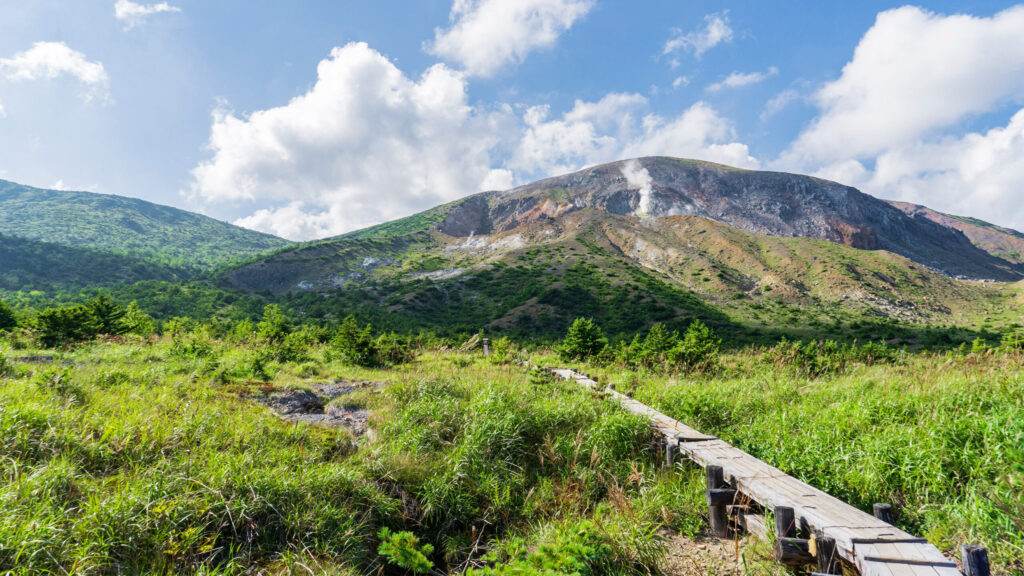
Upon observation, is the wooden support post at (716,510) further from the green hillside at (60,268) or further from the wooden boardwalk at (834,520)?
the green hillside at (60,268)

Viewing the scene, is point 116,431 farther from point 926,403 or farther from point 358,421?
point 926,403

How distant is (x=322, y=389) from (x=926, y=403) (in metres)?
10.6

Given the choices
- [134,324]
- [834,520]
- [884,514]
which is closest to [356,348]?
[134,324]

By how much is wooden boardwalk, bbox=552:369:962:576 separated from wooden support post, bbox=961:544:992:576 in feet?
0.39

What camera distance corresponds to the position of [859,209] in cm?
14662

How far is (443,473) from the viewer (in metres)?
4.73

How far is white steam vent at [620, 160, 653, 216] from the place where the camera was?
156 m

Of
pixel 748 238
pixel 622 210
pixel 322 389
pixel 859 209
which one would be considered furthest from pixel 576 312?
pixel 859 209

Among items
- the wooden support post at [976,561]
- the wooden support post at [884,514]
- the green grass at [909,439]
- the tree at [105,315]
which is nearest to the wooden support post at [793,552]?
the wooden support post at [884,514]

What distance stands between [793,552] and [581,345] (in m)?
10.9

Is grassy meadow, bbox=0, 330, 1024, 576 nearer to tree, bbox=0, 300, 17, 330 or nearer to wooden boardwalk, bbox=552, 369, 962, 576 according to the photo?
wooden boardwalk, bbox=552, 369, 962, 576

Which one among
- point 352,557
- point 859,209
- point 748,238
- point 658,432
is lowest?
point 352,557

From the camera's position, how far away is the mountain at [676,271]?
57375 millimetres

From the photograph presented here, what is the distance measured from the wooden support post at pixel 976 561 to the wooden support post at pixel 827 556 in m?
0.74
